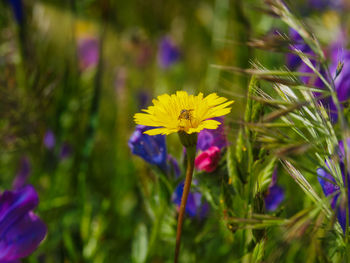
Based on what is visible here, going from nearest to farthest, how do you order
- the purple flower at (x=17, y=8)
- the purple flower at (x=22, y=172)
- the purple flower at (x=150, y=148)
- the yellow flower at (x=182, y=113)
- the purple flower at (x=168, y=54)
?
the yellow flower at (x=182, y=113), the purple flower at (x=150, y=148), the purple flower at (x=17, y=8), the purple flower at (x=22, y=172), the purple flower at (x=168, y=54)

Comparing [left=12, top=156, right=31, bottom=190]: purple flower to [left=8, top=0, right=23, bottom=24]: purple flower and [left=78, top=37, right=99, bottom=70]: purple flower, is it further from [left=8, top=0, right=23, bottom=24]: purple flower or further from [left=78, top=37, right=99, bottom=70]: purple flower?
[left=78, top=37, right=99, bottom=70]: purple flower

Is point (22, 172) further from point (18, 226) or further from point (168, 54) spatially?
point (168, 54)

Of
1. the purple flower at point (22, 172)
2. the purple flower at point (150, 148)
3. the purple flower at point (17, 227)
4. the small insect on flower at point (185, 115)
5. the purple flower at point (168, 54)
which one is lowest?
the purple flower at point (22, 172)

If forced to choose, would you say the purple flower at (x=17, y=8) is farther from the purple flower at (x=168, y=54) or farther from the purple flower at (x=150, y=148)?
the purple flower at (x=168, y=54)

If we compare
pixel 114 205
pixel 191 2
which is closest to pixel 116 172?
pixel 114 205

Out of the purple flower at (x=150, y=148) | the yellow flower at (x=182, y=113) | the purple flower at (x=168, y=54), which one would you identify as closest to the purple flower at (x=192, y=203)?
the purple flower at (x=150, y=148)

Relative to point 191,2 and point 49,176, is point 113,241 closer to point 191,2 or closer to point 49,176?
point 49,176
